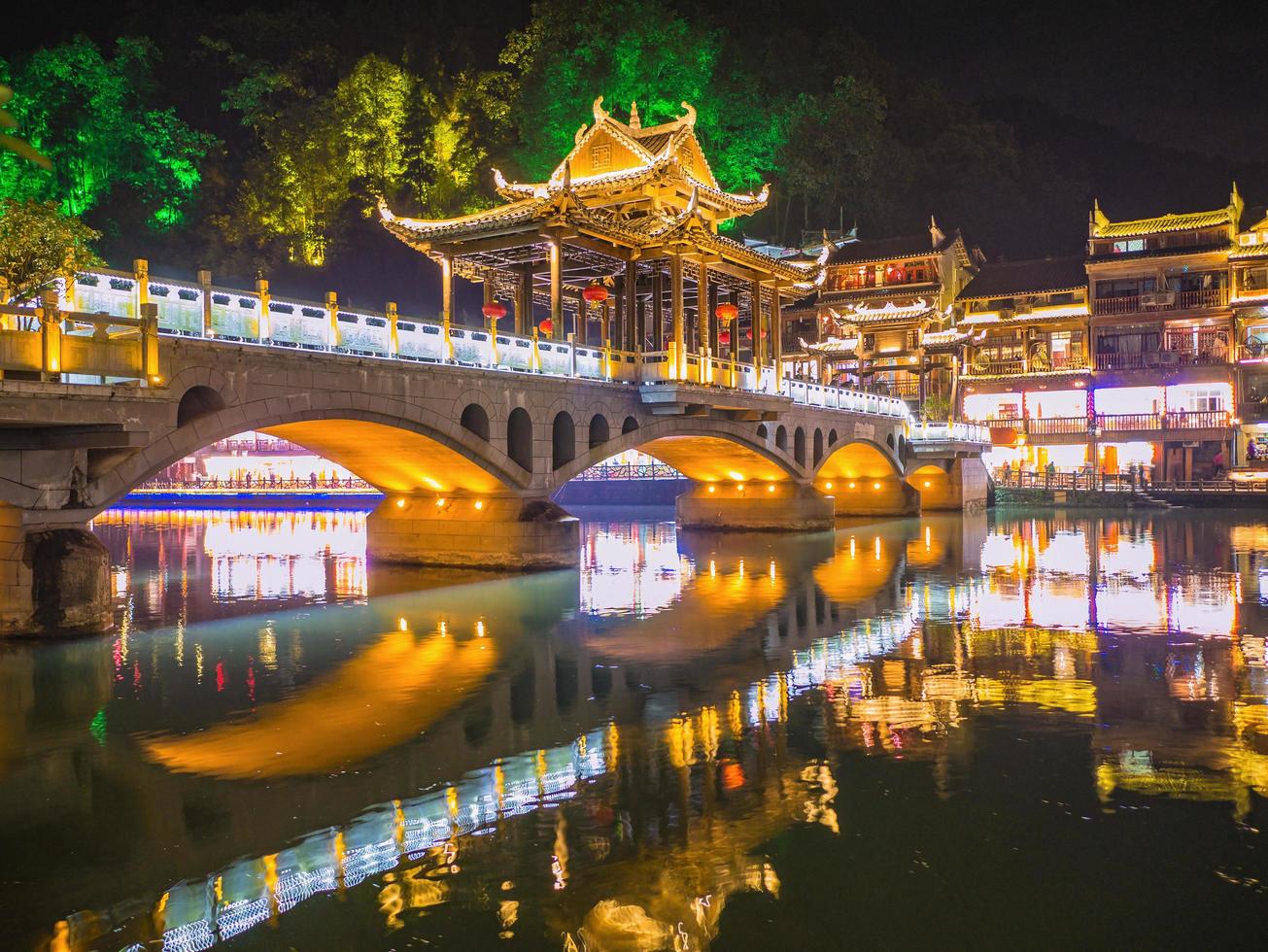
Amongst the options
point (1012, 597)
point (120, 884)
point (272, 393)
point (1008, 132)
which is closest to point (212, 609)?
point (272, 393)

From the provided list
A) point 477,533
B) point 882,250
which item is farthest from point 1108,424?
point 477,533

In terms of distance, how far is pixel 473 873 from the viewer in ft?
26.3

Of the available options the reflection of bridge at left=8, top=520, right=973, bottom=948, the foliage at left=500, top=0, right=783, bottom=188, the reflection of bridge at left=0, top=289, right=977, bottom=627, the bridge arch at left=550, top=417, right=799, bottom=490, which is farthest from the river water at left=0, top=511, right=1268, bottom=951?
the foliage at left=500, top=0, right=783, bottom=188

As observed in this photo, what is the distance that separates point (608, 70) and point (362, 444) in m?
40.9

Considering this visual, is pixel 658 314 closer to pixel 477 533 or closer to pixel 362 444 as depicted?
pixel 477 533

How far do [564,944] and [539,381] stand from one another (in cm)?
2166

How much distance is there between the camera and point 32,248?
16.3 m

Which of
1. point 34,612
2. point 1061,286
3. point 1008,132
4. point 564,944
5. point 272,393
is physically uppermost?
point 1008,132

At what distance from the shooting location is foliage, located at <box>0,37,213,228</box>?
51.3 m

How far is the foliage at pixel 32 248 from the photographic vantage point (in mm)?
16219

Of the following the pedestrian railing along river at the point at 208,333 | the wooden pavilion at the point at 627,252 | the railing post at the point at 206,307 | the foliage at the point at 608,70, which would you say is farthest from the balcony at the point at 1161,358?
the railing post at the point at 206,307

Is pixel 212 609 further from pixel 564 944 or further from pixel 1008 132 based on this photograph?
pixel 1008 132

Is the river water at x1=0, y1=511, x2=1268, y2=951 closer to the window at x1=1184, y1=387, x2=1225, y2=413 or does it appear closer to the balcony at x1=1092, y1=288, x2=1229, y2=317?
the window at x1=1184, y1=387, x2=1225, y2=413

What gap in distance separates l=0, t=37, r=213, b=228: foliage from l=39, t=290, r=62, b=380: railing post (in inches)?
1546
